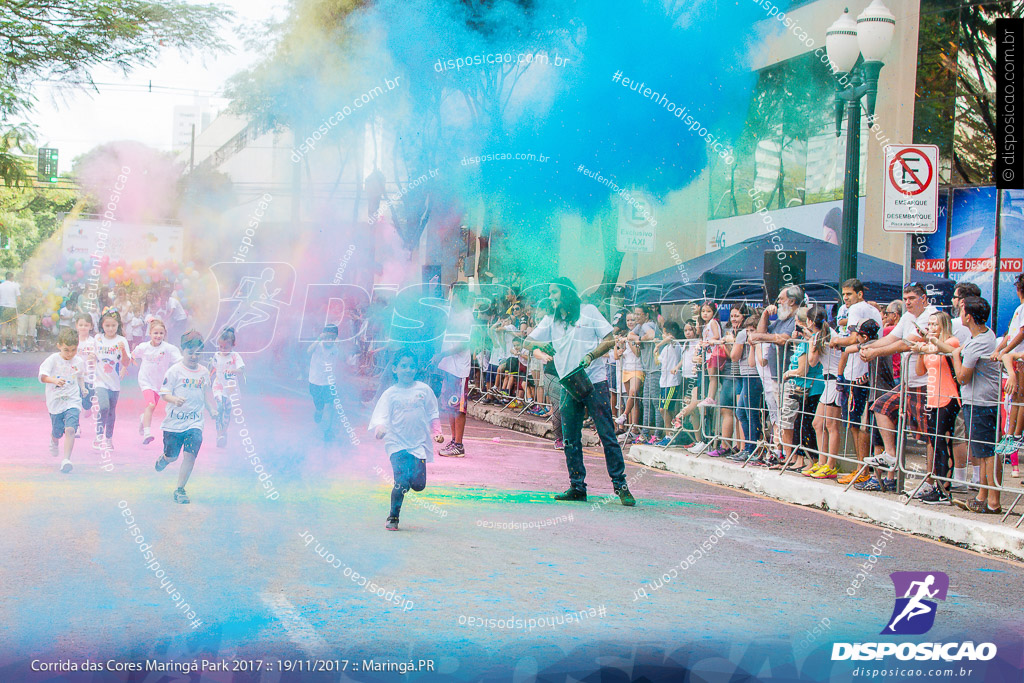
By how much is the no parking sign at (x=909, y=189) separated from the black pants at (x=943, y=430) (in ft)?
4.47

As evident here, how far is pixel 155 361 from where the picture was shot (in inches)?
269

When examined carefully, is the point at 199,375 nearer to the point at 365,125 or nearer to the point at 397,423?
the point at 397,423

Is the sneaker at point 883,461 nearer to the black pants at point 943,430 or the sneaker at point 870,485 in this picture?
the sneaker at point 870,485

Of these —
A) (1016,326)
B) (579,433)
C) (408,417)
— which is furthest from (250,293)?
(1016,326)

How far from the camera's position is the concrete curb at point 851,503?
21.6ft

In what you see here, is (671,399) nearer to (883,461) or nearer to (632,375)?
(632,375)

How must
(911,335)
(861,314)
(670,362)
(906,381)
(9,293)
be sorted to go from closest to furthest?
(9,293) < (906,381) < (911,335) < (861,314) < (670,362)

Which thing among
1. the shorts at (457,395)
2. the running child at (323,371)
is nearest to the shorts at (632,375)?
the shorts at (457,395)

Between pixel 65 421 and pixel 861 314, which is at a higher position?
pixel 861 314

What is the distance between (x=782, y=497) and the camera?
858 cm

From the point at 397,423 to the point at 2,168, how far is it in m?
2.79

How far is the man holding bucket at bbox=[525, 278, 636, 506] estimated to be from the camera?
763 centimetres

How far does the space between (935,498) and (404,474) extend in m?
4.03

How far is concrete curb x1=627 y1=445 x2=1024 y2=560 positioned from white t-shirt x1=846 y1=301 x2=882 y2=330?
137 centimetres
